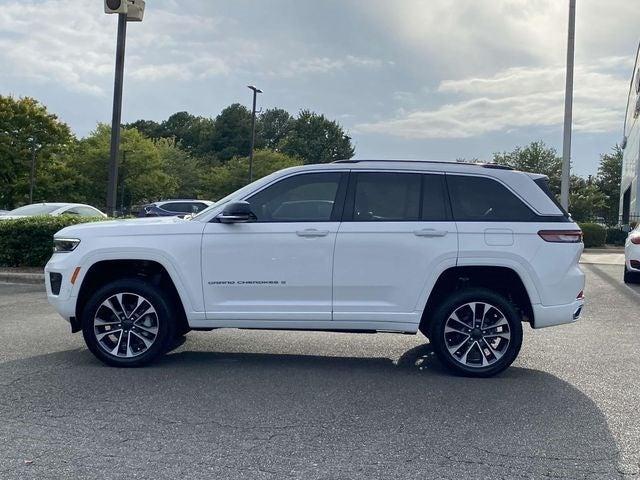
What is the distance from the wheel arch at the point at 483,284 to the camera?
596 centimetres

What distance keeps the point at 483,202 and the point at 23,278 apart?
31.3 ft

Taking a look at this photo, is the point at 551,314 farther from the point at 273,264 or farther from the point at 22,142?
the point at 22,142

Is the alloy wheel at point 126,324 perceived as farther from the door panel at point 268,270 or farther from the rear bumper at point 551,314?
the rear bumper at point 551,314

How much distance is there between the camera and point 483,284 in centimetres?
617

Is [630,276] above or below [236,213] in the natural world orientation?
below

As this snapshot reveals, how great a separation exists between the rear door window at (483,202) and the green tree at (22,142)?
3824 cm

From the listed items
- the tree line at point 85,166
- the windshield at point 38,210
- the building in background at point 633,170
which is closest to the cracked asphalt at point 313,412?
the windshield at point 38,210

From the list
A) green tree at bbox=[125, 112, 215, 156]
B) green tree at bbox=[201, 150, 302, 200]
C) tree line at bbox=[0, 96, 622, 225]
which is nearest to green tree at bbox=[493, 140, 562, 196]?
tree line at bbox=[0, 96, 622, 225]

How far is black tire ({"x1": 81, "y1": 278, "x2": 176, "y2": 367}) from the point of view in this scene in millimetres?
6008

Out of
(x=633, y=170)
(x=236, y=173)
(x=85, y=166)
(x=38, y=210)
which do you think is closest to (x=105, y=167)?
(x=85, y=166)

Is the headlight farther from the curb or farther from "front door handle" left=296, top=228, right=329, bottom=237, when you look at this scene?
the curb

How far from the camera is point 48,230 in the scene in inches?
520

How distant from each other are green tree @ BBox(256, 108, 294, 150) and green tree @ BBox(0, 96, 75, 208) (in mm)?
48987

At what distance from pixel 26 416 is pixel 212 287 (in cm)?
189
